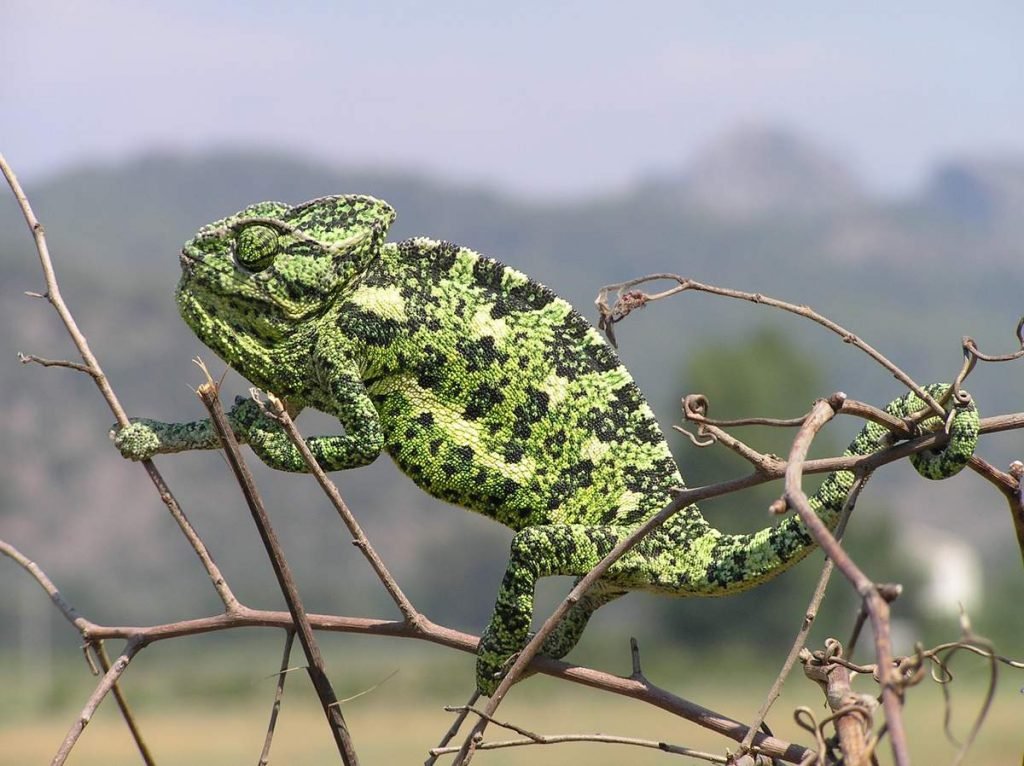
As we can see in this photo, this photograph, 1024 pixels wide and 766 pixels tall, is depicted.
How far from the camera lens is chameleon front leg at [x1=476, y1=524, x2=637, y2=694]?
11.3ft

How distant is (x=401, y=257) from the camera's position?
3.83 metres

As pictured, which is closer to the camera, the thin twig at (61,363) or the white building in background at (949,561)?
the thin twig at (61,363)

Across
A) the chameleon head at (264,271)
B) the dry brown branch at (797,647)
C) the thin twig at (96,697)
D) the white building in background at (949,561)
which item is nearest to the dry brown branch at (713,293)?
the dry brown branch at (797,647)

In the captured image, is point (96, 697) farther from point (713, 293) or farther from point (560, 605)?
point (713, 293)

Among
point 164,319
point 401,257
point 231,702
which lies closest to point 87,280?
point 164,319

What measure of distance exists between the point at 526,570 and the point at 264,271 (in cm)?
95

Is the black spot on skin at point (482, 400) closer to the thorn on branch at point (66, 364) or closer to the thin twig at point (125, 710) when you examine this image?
the thorn on branch at point (66, 364)

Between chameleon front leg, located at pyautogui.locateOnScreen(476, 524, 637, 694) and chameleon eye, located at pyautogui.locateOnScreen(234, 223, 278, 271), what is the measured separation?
90 centimetres

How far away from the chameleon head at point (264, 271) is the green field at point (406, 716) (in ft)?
122

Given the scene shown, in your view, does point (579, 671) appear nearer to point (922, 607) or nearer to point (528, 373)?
point (528, 373)

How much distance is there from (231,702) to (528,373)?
66848 mm

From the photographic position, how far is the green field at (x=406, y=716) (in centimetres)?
4972

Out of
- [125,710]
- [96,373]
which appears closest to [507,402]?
[96,373]

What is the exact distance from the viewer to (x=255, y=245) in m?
3.62
